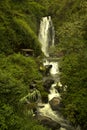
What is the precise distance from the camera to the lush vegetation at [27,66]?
502 inches

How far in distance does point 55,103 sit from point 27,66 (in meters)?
4.34

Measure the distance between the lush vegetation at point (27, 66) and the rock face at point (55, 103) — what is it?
1.27m

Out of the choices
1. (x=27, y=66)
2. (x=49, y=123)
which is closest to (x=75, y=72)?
(x=49, y=123)

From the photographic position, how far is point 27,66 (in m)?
22.7

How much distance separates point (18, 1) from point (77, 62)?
14973 millimetres

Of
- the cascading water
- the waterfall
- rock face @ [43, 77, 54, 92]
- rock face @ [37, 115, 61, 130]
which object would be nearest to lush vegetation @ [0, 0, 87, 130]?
rock face @ [43, 77, 54, 92]

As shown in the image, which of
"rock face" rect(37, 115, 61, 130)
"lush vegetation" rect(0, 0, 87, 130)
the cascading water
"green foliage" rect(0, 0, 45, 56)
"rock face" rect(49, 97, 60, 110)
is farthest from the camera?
"green foliage" rect(0, 0, 45, 56)

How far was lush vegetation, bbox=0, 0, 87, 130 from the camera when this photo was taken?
12758 mm

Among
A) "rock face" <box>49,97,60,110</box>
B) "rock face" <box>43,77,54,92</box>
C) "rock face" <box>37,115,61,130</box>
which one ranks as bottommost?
"rock face" <box>37,115,61,130</box>

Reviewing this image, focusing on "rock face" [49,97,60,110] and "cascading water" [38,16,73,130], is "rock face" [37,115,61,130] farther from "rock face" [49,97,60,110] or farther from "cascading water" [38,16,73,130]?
"rock face" [49,97,60,110]

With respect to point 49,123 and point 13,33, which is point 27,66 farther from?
point 49,123

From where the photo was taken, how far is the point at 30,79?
68.9ft

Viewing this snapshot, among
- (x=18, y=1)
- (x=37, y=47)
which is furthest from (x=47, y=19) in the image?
(x=37, y=47)

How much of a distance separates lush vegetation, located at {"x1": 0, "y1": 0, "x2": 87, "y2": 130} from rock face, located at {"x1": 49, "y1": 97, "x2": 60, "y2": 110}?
1.27 m
